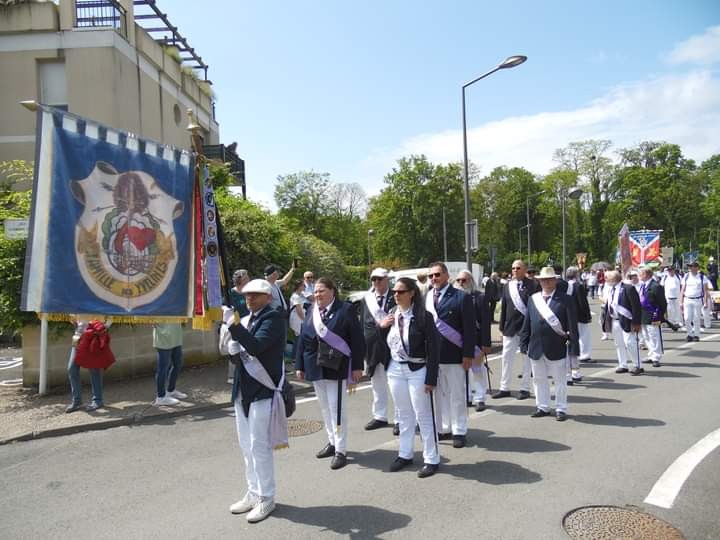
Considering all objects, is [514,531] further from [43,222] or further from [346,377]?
[43,222]

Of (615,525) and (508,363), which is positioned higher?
(508,363)

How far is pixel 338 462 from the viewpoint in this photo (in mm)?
5402

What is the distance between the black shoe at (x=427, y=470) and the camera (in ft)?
16.6

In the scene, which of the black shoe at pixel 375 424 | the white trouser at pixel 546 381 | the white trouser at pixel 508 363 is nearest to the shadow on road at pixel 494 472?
the black shoe at pixel 375 424

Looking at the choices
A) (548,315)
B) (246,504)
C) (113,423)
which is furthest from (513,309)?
(113,423)

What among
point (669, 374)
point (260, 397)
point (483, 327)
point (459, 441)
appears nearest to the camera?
point (260, 397)

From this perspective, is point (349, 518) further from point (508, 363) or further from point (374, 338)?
point (508, 363)

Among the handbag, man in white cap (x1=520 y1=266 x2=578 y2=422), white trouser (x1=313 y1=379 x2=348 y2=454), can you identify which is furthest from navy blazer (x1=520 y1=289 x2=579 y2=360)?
the handbag

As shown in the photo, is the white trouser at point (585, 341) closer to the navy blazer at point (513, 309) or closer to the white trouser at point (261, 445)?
the navy blazer at point (513, 309)

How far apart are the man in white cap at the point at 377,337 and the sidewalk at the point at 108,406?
96.3 inches

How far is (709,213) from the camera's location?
58406 millimetres

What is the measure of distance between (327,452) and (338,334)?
1275 mm

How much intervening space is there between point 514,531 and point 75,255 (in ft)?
14.4

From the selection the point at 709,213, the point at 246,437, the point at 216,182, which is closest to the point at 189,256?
the point at 246,437
